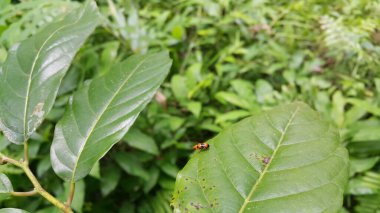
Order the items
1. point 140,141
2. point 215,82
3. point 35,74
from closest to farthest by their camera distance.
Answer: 1. point 35,74
2. point 140,141
3. point 215,82

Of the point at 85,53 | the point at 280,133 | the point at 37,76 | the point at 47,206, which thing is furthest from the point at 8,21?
the point at 280,133

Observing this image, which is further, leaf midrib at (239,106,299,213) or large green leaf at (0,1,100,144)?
large green leaf at (0,1,100,144)

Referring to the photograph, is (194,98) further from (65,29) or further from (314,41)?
(65,29)

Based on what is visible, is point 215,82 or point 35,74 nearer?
point 35,74

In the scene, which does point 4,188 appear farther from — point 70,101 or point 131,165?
point 131,165

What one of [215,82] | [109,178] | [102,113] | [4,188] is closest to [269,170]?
[102,113]

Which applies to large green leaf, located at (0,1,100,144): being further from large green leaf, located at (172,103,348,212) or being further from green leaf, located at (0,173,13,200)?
large green leaf, located at (172,103,348,212)

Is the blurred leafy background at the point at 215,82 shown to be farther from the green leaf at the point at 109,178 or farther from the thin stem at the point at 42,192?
the thin stem at the point at 42,192

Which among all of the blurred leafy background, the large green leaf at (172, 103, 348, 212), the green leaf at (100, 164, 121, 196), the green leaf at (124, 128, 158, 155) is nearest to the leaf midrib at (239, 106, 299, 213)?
the large green leaf at (172, 103, 348, 212)
